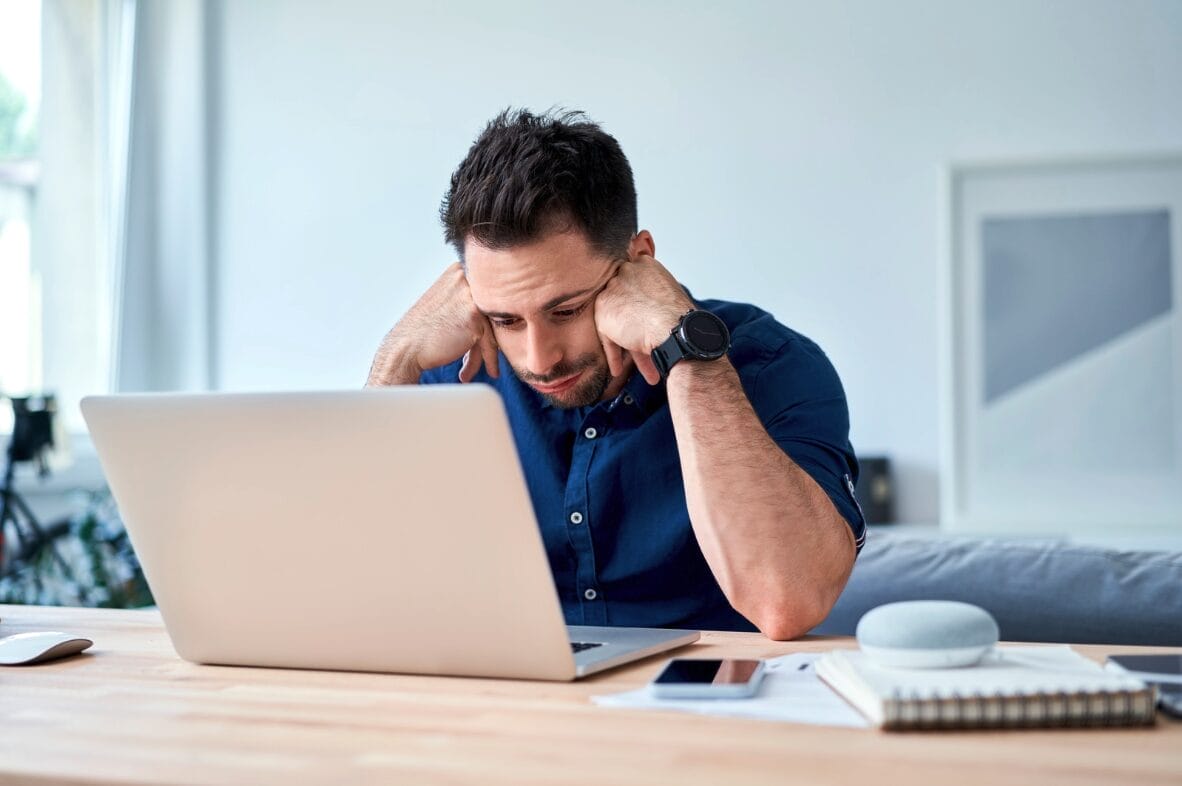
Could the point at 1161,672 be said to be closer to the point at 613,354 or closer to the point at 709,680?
the point at 709,680

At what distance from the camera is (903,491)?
138 inches

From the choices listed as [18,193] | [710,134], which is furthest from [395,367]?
[18,193]

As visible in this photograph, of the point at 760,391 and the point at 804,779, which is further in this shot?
the point at 760,391

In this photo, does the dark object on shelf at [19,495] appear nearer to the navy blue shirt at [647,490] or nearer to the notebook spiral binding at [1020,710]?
the navy blue shirt at [647,490]

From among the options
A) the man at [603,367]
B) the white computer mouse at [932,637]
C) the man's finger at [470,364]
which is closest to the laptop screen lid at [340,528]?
the white computer mouse at [932,637]

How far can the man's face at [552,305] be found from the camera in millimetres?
1608

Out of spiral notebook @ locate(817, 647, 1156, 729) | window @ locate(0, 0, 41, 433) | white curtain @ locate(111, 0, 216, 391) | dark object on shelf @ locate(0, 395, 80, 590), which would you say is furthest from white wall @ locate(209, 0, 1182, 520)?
spiral notebook @ locate(817, 647, 1156, 729)

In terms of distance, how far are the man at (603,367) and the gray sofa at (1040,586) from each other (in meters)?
0.15

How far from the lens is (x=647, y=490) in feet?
5.55

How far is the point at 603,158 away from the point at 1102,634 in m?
0.91

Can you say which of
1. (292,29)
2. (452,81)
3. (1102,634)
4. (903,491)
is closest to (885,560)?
(1102,634)

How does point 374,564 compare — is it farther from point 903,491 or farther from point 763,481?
point 903,491

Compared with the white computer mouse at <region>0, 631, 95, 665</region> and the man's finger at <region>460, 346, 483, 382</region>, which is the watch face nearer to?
the man's finger at <region>460, 346, 483, 382</region>

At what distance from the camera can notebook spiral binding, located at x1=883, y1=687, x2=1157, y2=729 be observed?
83 cm
